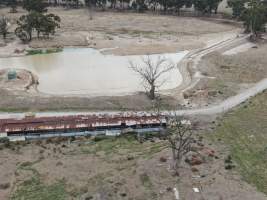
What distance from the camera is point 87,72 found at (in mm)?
75625

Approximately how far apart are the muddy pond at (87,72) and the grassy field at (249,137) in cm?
1543

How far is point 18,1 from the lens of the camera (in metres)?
131

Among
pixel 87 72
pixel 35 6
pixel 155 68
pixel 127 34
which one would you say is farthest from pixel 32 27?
pixel 155 68

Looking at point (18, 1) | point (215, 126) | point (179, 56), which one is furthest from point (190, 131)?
point (18, 1)

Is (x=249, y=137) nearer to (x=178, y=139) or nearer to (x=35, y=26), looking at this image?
(x=178, y=139)

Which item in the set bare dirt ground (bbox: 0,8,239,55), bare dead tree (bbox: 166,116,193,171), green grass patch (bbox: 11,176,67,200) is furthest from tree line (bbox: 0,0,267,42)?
green grass patch (bbox: 11,176,67,200)

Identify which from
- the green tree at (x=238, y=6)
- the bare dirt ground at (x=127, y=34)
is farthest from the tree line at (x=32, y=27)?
the green tree at (x=238, y=6)

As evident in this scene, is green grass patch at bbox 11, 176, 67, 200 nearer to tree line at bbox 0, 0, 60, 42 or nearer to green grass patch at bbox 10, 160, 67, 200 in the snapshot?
green grass patch at bbox 10, 160, 67, 200

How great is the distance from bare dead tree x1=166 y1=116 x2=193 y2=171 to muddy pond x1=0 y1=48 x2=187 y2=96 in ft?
51.5

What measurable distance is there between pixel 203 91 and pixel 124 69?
61.2 ft

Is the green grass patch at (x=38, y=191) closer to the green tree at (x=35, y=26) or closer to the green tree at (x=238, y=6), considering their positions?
the green tree at (x=35, y=26)

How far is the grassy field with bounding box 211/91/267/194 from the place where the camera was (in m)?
43.3

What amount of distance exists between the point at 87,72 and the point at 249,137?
111 feet

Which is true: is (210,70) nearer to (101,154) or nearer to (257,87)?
(257,87)
